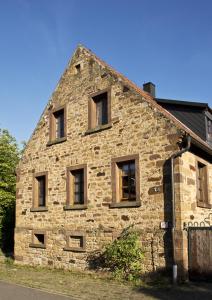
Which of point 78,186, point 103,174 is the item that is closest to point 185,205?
point 103,174

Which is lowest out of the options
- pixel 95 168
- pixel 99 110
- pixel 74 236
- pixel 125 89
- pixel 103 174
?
pixel 74 236

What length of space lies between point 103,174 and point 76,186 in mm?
1796

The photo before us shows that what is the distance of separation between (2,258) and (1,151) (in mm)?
9250

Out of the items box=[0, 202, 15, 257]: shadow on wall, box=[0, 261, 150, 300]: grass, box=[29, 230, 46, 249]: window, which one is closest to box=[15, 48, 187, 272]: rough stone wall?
box=[29, 230, 46, 249]: window

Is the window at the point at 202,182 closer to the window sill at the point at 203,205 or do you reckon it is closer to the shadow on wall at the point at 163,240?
the window sill at the point at 203,205

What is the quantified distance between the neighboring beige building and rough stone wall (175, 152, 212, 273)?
3cm

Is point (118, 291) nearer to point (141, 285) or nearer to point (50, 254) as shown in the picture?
point (141, 285)

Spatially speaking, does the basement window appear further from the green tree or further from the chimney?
the green tree

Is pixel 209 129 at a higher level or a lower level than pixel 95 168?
higher

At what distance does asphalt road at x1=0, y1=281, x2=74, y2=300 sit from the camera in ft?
30.0

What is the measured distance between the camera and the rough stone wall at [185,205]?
35.4 feet

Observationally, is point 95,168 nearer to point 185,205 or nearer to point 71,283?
point 185,205

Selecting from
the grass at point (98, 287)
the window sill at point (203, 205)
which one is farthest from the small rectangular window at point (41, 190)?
the window sill at point (203, 205)

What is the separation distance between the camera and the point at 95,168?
13828mm
